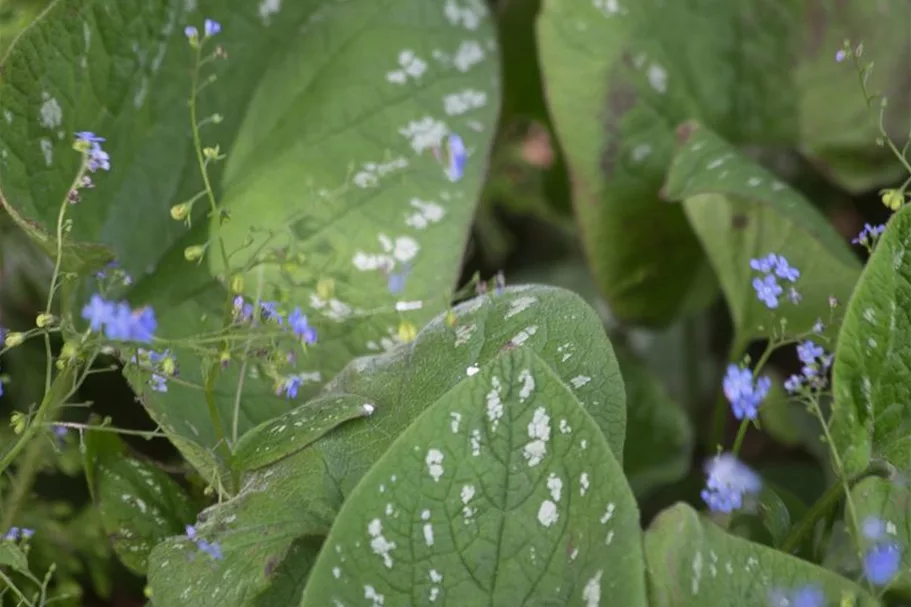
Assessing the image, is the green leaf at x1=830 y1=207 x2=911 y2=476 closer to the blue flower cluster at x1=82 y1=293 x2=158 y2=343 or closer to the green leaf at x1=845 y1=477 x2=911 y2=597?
the green leaf at x1=845 y1=477 x2=911 y2=597

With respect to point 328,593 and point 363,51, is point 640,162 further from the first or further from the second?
point 328,593

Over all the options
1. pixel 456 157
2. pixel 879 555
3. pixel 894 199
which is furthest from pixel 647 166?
pixel 879 555

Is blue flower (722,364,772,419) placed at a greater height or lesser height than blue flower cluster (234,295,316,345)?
lesser

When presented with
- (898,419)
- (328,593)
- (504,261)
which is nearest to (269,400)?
(328,593)

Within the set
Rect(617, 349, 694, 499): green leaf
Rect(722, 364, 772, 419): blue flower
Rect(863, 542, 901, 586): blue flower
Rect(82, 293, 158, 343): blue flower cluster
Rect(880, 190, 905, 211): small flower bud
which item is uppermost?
Rect(82, 293, 158, 343): blue flower cluster

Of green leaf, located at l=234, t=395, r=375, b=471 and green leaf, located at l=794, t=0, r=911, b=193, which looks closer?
green leaf, located at l=234, t=395, r=375, b=471

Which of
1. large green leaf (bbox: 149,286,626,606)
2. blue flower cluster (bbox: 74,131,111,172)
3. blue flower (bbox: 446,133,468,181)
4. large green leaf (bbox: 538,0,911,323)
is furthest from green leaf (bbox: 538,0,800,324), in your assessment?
blue flower cluster (bbox: 74,131,111,172)
